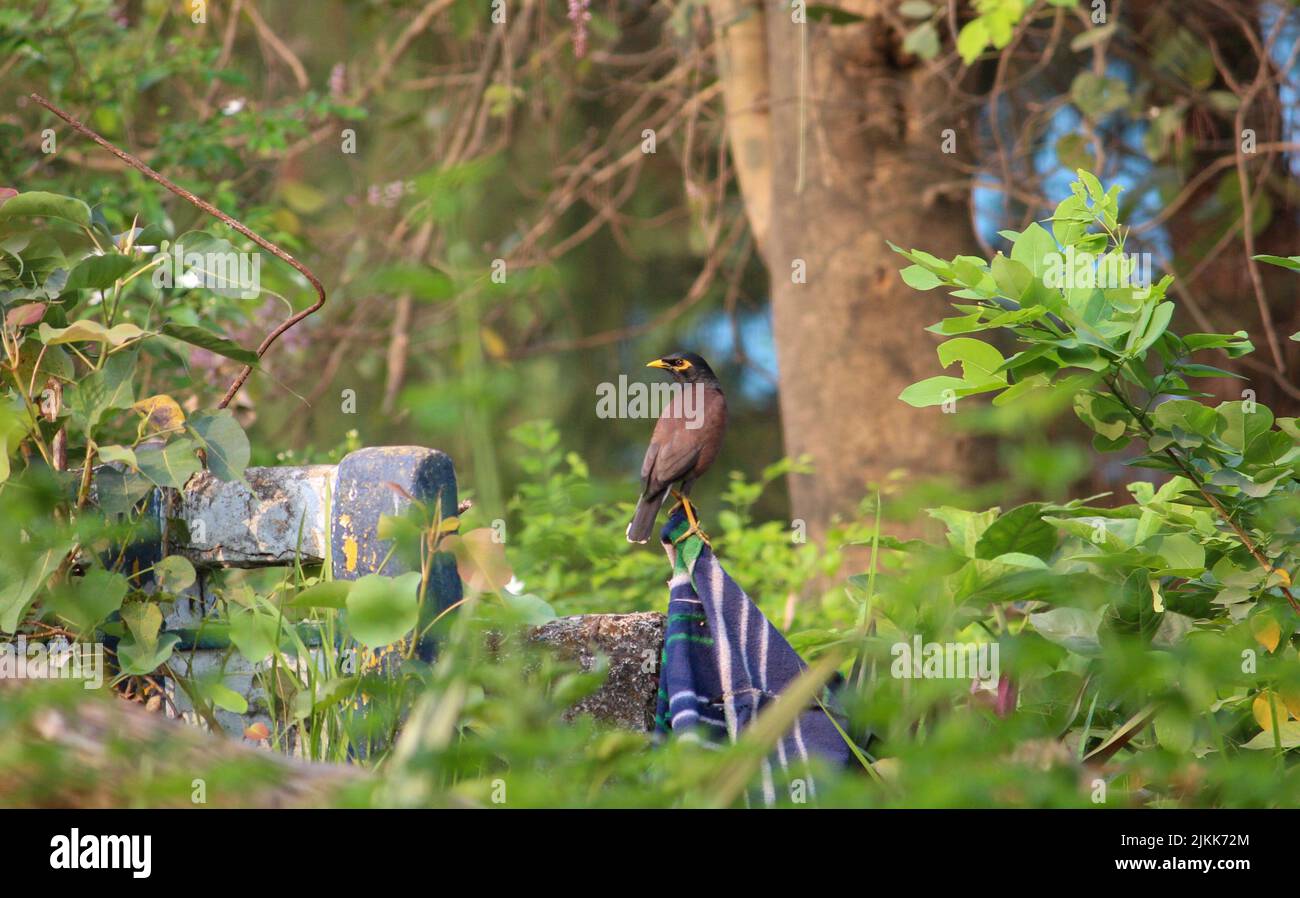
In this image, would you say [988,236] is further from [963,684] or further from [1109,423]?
[963,684]

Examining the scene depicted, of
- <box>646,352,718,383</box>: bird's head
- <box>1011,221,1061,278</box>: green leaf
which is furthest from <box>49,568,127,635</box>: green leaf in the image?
<box>1011,221,1061,278</box>: green leaf

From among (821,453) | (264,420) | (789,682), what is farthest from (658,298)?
(789,682)

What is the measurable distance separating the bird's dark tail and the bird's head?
0.24 meters

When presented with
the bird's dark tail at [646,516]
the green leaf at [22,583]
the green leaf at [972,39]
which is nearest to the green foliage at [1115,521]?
the bird's dark tail at [646,516]

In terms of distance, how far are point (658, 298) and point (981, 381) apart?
602 centimetres

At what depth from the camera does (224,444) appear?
1.58m

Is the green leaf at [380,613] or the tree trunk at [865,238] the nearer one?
the green leaf at [380,613]

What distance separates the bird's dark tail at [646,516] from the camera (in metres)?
1.79

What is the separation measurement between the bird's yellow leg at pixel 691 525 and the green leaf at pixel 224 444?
56cm

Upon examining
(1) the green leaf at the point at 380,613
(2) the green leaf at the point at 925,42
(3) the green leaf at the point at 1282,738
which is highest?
(2) the green leaf at the point at 925,42

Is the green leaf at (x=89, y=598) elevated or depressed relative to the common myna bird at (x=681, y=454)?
depressed

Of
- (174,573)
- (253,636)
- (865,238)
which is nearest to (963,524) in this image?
(253,636)

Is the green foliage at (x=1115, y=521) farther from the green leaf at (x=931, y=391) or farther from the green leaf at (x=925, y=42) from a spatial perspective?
the green leaf at (x=925, y=42)

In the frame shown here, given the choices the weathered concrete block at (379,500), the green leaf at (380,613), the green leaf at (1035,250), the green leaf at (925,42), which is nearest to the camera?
the green leaf at (380,613)
